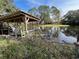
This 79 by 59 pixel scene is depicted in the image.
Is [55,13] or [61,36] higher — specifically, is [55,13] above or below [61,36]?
above

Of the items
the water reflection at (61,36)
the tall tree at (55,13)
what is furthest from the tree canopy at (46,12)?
the water reflection at (61,36)

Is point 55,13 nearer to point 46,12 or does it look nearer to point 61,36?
point 46,12

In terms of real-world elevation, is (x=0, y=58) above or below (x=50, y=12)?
below

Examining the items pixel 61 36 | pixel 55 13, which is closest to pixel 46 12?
pixel 55 13

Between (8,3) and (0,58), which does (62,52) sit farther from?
(8,3)

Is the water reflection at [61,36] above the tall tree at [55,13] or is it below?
below

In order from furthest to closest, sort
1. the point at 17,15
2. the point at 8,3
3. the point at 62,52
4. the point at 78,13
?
the point at 78,13 < the point at 8,3 < the point at 17,15 < the point at 62,52

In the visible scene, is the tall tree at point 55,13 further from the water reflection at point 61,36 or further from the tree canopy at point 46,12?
the water reflection at point 61,36

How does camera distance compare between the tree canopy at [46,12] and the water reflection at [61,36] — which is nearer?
the water reflection at [61,36]

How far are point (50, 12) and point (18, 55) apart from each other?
7282cm

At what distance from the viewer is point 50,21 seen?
77.3 m

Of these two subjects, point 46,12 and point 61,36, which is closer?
point 61,36

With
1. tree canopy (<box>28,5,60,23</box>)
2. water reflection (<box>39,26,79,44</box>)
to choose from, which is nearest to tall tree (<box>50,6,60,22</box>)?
tree canopy (<box>28,5,60,23</box>)

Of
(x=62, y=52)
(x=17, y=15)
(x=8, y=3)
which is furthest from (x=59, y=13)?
(x=62, y=52)
